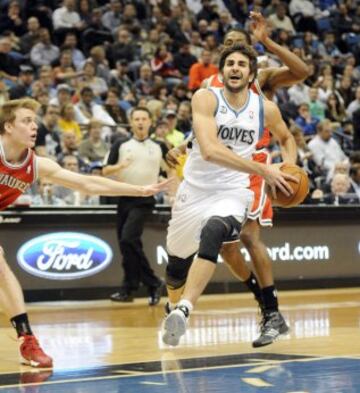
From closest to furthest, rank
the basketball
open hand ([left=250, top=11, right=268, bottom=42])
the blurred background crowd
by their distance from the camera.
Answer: the basketball, open hand ([left=250, top=11, right=268, bottom=42]), the blurred background crowd

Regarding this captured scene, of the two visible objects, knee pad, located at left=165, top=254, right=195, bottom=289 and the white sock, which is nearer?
the white sock

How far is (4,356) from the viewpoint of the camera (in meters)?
7.43

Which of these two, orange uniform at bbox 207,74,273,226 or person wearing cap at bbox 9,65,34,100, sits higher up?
person wearing cap at bbox 9,65,34,100

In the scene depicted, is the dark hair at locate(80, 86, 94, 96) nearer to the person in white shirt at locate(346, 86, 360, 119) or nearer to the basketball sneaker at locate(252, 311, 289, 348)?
the person in white shirt at locate(346, 86, 360, 119)

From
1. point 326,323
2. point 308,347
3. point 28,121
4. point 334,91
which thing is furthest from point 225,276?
point 334,91

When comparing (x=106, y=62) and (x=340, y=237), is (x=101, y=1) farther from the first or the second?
(x=340, y=237)

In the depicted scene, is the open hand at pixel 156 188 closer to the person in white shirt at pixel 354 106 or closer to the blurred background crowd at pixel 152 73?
the blurred background crowd at pixel 152 73

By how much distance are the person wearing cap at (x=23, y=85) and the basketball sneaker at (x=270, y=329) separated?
26.1 feet

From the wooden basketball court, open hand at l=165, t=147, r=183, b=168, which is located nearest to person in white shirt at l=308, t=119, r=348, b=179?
the wooden basketball court

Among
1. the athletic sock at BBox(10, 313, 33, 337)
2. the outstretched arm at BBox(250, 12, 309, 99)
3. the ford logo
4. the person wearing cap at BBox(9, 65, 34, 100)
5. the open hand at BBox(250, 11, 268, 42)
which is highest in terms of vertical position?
the open hand at BBox(250, 11, 268, 42)

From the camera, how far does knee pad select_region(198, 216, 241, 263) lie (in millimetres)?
7102

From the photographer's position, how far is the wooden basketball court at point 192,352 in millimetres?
5836

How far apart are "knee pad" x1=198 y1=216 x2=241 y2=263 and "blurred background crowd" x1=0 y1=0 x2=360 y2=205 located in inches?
195

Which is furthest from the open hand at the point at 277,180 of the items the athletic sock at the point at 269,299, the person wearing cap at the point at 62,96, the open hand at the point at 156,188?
the person wearing cap at the point at 62,96
